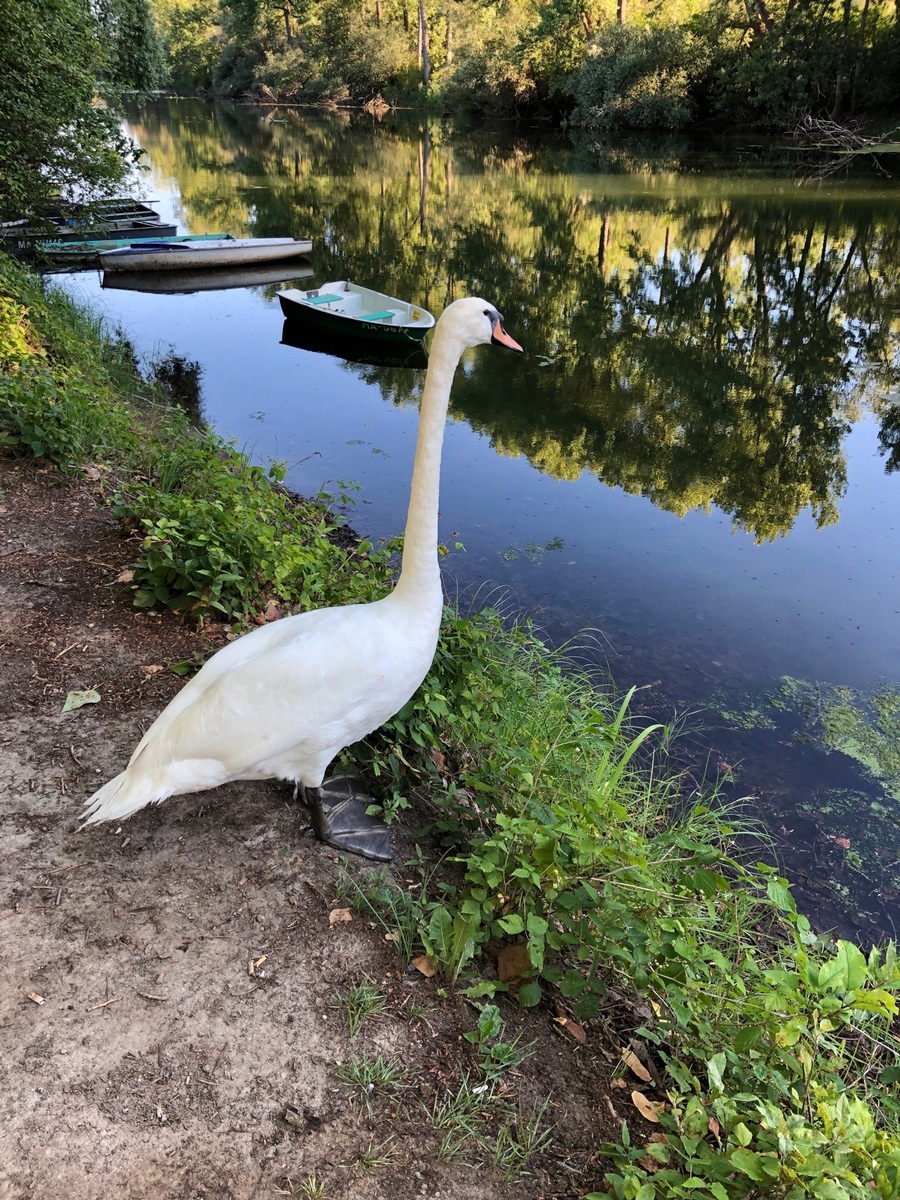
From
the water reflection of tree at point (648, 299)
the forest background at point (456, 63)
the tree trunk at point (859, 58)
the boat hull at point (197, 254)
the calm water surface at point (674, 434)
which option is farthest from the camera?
the tree trunk at point (859, 58)

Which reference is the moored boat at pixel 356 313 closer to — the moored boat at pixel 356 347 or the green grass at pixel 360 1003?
the moored boat at pixel 356 347

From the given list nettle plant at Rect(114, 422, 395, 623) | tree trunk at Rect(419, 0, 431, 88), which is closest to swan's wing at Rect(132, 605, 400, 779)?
nettle plant at Rect(114, 422, 395, 623)

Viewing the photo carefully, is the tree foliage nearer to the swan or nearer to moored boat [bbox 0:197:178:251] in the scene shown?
moored boat [bbox 0:197:178:251]

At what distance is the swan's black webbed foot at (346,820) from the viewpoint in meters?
3.24

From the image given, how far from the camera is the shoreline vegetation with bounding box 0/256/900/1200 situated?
2148 millimetres

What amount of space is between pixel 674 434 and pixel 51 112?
33.0 ft

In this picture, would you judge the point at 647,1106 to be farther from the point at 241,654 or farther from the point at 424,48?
the point at 424,48

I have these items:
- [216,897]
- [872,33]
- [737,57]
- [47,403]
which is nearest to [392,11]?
[737,57]

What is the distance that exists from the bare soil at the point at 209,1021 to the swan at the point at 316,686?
0.27 meters

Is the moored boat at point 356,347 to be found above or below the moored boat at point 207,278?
below

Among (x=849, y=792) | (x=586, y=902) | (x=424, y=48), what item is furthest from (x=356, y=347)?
(x=424, y=48)

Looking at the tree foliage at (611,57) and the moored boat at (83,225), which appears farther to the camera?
the tree foliage at (611,57)

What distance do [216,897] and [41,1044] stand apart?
721 millimetres

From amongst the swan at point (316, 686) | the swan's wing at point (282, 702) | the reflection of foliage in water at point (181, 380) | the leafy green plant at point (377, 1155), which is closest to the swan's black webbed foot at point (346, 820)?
the swan at point (316, 686)
